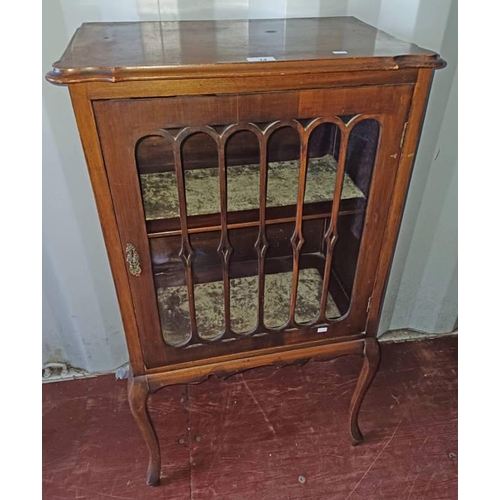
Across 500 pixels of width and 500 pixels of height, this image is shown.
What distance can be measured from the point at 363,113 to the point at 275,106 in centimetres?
15

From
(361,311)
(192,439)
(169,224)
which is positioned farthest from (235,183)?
(192,439)

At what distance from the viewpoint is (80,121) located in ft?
2.17

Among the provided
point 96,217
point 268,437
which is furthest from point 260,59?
point 268,437

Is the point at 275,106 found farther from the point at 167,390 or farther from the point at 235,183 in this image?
the point at 167,390

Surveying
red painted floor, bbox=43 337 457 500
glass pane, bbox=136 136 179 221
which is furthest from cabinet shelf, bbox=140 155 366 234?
red painted floor, bbox=43 337 457 500

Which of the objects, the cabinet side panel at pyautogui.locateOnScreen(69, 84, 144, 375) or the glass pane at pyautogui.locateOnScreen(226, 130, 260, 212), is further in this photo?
the glass pane at pyautogui.locateOnScreen(226, 130, 260, 212)

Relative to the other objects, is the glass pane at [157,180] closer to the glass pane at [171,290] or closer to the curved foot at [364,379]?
the glass pane at [171,290]

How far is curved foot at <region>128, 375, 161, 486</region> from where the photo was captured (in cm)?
94

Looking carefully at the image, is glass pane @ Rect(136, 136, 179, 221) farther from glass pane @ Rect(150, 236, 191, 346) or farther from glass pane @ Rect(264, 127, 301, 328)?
glass pane @ Rect(264, 127, 301, 328)

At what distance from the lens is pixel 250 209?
0.85m

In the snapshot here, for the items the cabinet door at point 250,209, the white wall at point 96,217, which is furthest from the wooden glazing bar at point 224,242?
the white wall at point 96,217

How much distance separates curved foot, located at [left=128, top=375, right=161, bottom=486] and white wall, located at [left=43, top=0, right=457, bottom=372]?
15.6 inches

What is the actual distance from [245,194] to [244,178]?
44mm

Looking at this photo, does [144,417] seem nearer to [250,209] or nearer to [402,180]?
[250,209]
